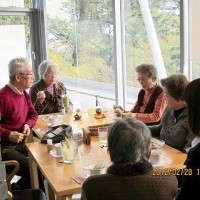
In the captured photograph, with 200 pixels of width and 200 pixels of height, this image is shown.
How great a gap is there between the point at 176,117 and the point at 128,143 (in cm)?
118

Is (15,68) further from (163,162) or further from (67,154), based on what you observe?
(163,162)

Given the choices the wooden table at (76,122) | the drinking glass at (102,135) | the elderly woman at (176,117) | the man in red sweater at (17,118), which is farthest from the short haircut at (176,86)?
the man in red sweater at (17,118)

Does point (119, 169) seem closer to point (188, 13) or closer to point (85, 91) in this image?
point (188, 13)

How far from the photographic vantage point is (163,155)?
2.03 metres

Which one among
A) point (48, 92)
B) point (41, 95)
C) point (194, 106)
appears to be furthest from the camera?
point (48, 92)

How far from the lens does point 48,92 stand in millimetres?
3746

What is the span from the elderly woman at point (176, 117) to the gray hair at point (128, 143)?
3.17ft

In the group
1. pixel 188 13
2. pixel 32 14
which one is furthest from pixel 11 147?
pixel 32 14

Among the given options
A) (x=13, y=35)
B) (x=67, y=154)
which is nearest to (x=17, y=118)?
(x=67, y=154)

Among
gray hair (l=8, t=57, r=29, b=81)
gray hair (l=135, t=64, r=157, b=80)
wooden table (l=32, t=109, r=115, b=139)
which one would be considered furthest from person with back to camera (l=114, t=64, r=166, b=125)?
gray hair (l=8, t=57, r=29, b=81)

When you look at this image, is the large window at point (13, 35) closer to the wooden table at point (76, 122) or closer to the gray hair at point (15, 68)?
the wooden table at point (76, 122)

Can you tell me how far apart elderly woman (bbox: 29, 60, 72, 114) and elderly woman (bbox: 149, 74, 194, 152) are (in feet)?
5.20

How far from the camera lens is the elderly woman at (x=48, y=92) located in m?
3.69

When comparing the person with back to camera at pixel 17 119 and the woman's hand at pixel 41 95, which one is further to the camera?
the woman's hand at pixel 41 95
